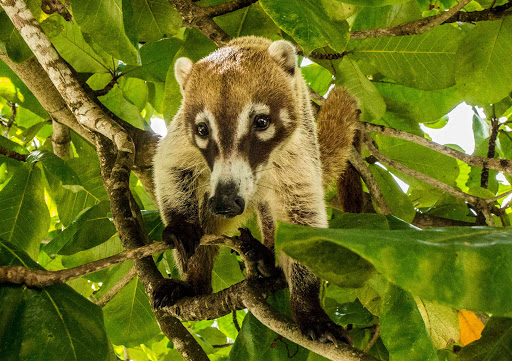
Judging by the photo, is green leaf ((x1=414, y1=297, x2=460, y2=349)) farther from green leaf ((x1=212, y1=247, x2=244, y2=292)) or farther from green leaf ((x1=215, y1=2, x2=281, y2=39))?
green leaf ((x1=215, y1=2, x2=281, y2=39))

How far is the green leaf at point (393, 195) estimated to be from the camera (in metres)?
2.96

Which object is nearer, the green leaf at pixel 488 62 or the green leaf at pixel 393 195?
the green leaf at pixel 488 62

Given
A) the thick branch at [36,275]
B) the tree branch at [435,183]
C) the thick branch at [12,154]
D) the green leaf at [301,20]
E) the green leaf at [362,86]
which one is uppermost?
the green leaf at [301,20]

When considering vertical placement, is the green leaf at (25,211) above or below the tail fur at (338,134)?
below

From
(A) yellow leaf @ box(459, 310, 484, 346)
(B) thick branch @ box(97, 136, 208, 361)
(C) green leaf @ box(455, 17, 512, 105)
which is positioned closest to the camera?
(B) thick branch @ box(97, 136, 208, 361)

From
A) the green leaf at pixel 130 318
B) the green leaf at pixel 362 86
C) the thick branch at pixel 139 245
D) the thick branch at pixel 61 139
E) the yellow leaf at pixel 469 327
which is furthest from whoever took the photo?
the thick branch at pixel 61 139

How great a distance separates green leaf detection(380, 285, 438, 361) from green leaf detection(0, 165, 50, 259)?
1.79 metres

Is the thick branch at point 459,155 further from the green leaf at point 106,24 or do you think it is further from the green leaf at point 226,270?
the green leaf at point 106,24

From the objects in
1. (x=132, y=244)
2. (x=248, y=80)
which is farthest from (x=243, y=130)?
(x=132, y=244)

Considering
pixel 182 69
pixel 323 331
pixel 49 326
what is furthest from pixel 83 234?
pixel 323 331

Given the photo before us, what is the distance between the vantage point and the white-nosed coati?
220 centimetres

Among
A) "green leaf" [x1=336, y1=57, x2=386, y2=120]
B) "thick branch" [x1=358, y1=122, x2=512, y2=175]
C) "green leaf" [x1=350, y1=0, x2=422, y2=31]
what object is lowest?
"thick branch" [x1=358, y1=122, x2=512, y2=175]

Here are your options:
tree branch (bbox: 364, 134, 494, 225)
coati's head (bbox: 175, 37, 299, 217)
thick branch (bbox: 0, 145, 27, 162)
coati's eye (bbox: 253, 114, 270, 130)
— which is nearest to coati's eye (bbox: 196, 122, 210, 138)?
coati's head (bbox: 175, 37, 299, 217)

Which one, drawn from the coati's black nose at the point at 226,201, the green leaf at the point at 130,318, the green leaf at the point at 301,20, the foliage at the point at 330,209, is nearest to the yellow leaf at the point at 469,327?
the foliage at the point at 330,209
